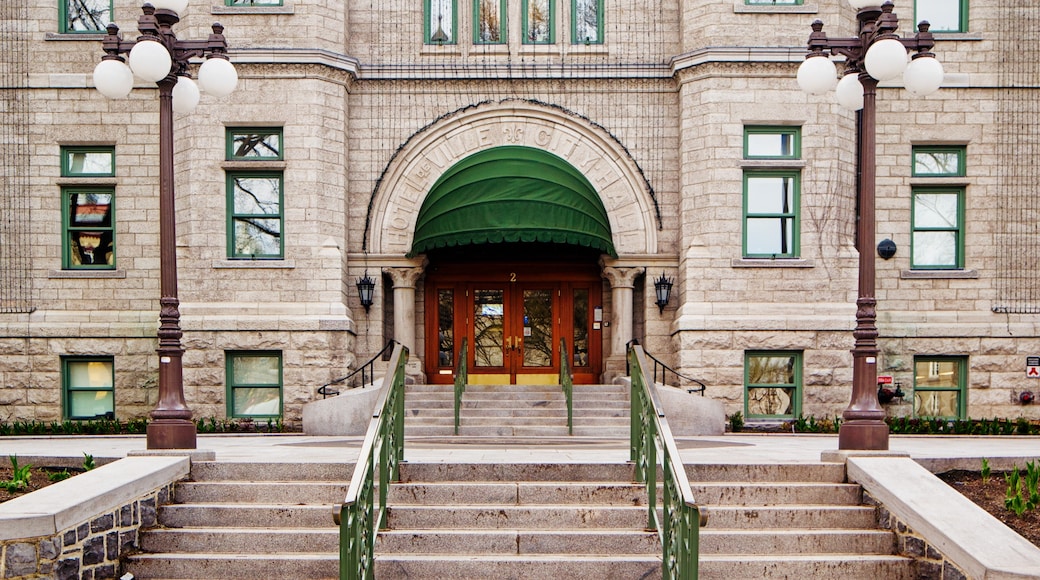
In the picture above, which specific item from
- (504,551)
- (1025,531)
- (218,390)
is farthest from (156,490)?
(218,390)

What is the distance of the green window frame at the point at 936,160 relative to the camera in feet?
61.6

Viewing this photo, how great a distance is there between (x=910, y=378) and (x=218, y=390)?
11.4 meters

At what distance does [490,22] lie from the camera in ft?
63.7

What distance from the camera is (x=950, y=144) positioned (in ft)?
61.3

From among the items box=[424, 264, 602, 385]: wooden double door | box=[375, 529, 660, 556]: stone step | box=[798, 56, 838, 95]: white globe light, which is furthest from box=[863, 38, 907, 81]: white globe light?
box=[424, 264, 602, 385]: wooden double door

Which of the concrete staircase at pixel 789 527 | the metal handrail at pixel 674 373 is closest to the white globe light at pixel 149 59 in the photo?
the concrete staircase at pixel 789 527

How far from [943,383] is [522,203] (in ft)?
25.3

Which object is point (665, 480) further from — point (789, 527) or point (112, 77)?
point (112, 77)

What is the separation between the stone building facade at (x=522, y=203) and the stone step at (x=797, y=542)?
27.4 ft

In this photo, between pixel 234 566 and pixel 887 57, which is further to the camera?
pixel 887 57

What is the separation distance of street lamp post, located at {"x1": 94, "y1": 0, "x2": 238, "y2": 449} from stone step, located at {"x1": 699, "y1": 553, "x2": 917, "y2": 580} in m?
5.19

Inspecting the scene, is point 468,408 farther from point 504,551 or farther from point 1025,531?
point 1025,531

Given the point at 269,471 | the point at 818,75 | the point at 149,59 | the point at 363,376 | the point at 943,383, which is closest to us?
the point at 149,59

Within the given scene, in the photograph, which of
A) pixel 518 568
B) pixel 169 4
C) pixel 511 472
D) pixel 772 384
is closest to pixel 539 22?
pixel 772 384
